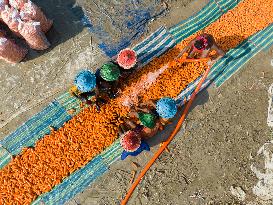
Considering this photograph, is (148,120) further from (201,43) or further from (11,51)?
(11,51)

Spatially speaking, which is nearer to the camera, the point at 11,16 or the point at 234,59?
the point at 11,16

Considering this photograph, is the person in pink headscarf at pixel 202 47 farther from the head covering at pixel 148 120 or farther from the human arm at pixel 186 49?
the head covering at pixel 148 120

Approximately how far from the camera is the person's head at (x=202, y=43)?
7.93m

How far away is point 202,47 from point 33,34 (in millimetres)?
3310

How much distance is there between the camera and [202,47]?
799 centimetres

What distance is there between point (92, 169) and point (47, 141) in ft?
3.50

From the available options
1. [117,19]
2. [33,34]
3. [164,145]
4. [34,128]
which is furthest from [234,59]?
[34,128]

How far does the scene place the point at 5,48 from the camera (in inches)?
319

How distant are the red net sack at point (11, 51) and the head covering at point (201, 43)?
140 inches

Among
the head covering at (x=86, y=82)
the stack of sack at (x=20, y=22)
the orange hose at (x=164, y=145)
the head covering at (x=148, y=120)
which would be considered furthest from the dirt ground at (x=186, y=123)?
the head covering at (x=86, y=82)

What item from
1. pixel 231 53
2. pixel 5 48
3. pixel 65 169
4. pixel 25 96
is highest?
pixel 5 48

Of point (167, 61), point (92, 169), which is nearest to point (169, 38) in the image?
point (167, 61)

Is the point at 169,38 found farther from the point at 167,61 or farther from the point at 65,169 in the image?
the point at 65,169

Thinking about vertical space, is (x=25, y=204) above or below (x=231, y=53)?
above
